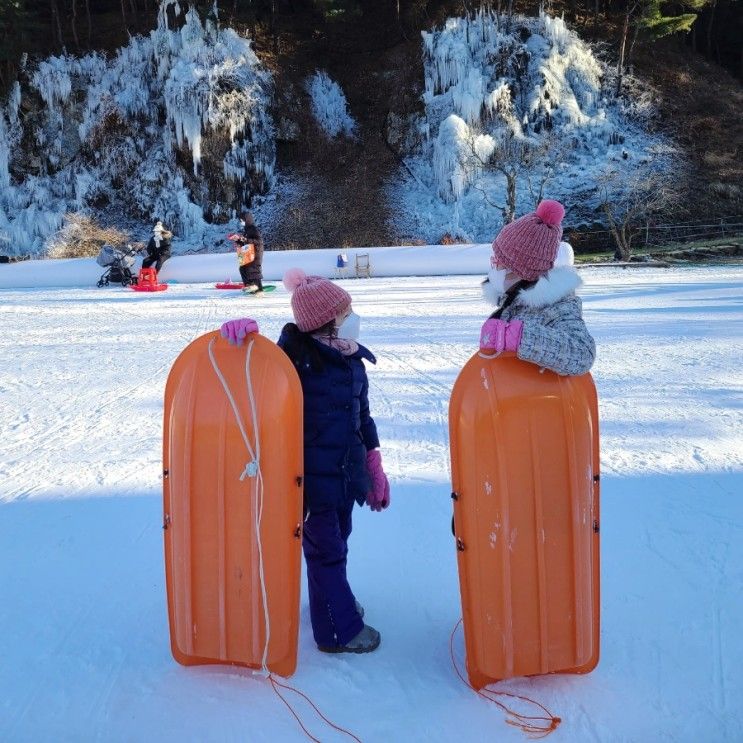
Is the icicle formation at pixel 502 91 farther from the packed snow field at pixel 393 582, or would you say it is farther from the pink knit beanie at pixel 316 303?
the pink knit beanie at pixel 316 303

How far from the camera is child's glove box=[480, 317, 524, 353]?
191 centimetres

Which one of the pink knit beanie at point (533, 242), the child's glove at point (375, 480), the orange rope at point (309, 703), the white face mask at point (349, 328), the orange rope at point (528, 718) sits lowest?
the orange rope at point (528, 718)

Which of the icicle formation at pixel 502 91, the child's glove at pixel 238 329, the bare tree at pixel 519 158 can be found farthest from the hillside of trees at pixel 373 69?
the child's glove at pixel 238 329

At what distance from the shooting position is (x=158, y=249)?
48.3 ft

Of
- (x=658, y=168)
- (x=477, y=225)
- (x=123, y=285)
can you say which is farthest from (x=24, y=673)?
(x=658, y=168)

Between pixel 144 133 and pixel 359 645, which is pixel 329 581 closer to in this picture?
pixel 359 645

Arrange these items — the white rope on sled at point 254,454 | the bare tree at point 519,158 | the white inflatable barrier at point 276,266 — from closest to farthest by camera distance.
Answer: the white rope on sled at point 254,454 → the white inflatable barrier at point 276,266 → the bare tree at point 519,158

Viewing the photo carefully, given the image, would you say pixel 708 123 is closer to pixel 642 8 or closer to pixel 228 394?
pixel 642 8

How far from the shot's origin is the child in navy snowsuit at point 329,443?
2203mm

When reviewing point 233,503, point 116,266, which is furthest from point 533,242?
point 116,266

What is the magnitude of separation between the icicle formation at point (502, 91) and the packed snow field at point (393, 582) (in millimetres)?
19144

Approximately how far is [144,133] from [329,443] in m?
26.1

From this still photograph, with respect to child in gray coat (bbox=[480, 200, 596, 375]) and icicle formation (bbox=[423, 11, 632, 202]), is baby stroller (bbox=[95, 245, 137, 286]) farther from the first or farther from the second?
child in gray coat (bbox=[480, 200, 596, 375])

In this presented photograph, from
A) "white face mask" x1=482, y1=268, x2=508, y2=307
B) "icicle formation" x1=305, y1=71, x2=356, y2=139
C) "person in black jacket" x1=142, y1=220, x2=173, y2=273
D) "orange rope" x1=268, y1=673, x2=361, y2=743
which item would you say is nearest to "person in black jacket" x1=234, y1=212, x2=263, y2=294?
"person in black jacket" x1=142, y1=220, x2=173, y2=273
